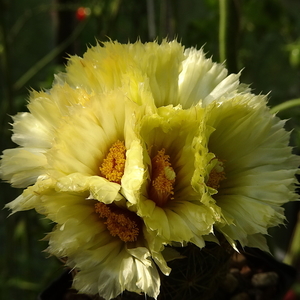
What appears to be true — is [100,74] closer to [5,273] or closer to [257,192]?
[257,192]

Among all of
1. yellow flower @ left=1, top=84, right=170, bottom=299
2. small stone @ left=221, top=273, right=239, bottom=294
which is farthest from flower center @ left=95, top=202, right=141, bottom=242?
small stone @ left=221, top=273, right=239, bottom=294

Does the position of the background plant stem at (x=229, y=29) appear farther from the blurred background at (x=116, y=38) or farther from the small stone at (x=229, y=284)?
the small stone at (x=229, y=284)

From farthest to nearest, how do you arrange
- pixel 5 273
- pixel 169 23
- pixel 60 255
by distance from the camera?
pixel 5 273
pixel 169 23
pixel 60 255

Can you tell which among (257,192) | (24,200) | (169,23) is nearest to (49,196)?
(24,200)

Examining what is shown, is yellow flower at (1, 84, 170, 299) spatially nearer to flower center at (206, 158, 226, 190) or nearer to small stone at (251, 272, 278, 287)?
flower center at (206, 158, 226, 190)

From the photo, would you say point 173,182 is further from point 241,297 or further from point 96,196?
point 241,297

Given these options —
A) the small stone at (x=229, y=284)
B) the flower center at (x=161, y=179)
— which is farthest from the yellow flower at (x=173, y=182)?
the small stone at (x=229, y=284)

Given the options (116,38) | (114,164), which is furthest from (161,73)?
(116,38)
